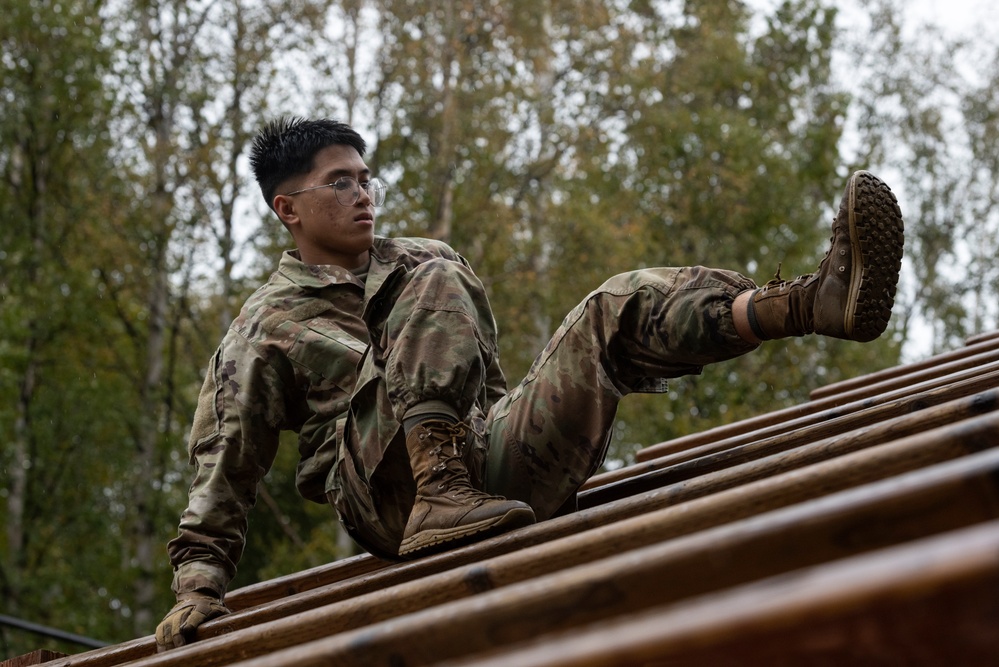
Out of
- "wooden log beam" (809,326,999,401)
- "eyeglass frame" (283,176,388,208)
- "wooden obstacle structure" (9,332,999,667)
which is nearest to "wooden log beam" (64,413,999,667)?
"wooden obstacle structure" (9,332,999,667)

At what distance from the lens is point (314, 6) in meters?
18.2

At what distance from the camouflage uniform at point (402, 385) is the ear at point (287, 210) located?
14.1 inches

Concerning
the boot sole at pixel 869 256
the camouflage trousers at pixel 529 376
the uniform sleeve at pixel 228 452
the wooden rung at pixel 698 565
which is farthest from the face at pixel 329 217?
the wooden rung at pixel 698 565

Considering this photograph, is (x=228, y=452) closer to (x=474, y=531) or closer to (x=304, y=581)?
(x=304, y=581)

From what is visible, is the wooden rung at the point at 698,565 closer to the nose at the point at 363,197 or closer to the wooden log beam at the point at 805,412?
the wooden log beam at the point at 805,412

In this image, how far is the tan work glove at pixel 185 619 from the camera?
118 inches

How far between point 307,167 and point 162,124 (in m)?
14.1

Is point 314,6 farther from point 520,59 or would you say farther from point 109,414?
point 109,414

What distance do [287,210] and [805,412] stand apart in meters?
1.71

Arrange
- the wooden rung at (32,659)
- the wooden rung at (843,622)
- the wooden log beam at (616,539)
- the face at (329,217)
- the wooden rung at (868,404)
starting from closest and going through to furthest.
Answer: the wooden rung at (843,622), the wooden log beam at (616,539), the wooden rung at (868,404), the wooden rung at (32,659), the face at (329,217)

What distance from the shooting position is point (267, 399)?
3.68 m

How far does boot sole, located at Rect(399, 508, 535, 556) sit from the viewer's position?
2703 millimetres

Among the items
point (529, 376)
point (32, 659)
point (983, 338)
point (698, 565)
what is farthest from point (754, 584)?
point (983, 338)

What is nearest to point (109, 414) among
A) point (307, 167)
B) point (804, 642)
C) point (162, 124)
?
point (162, 124)
